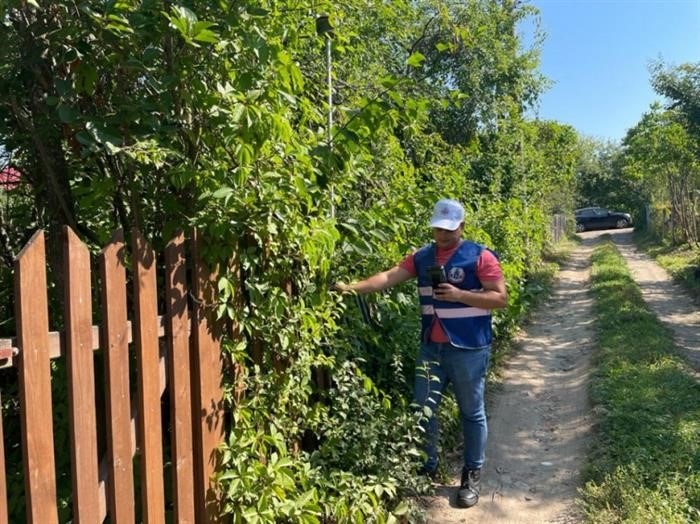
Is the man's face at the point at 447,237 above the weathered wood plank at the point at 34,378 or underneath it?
above

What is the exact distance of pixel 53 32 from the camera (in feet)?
6.60

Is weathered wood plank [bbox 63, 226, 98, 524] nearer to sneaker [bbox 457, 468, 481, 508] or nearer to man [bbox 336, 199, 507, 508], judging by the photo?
man [bbox 336, 199, 507, 508]

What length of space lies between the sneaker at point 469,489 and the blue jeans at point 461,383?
0.05 meters

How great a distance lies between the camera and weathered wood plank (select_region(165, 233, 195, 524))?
219 centimetres

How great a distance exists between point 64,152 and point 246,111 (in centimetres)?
86

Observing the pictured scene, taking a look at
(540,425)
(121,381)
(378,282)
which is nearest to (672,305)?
(540,425)

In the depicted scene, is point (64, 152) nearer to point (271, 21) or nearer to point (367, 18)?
point (271, 21)

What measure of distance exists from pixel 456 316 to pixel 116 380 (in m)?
2.17

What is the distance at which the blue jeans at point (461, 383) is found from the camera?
361cm

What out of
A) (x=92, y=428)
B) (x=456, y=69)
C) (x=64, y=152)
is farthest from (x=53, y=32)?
(x=456, y=69)

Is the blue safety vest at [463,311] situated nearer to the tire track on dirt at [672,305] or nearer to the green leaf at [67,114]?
the green leaf at [67,114]

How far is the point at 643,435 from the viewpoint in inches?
171

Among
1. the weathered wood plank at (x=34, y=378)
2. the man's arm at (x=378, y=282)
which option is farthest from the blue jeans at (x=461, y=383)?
the weathered wood plank at (x=34, y=378)

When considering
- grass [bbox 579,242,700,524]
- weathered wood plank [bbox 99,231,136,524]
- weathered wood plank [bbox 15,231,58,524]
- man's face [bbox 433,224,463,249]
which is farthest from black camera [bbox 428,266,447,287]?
weathered wood plank [bbox 15,231,58,524]
